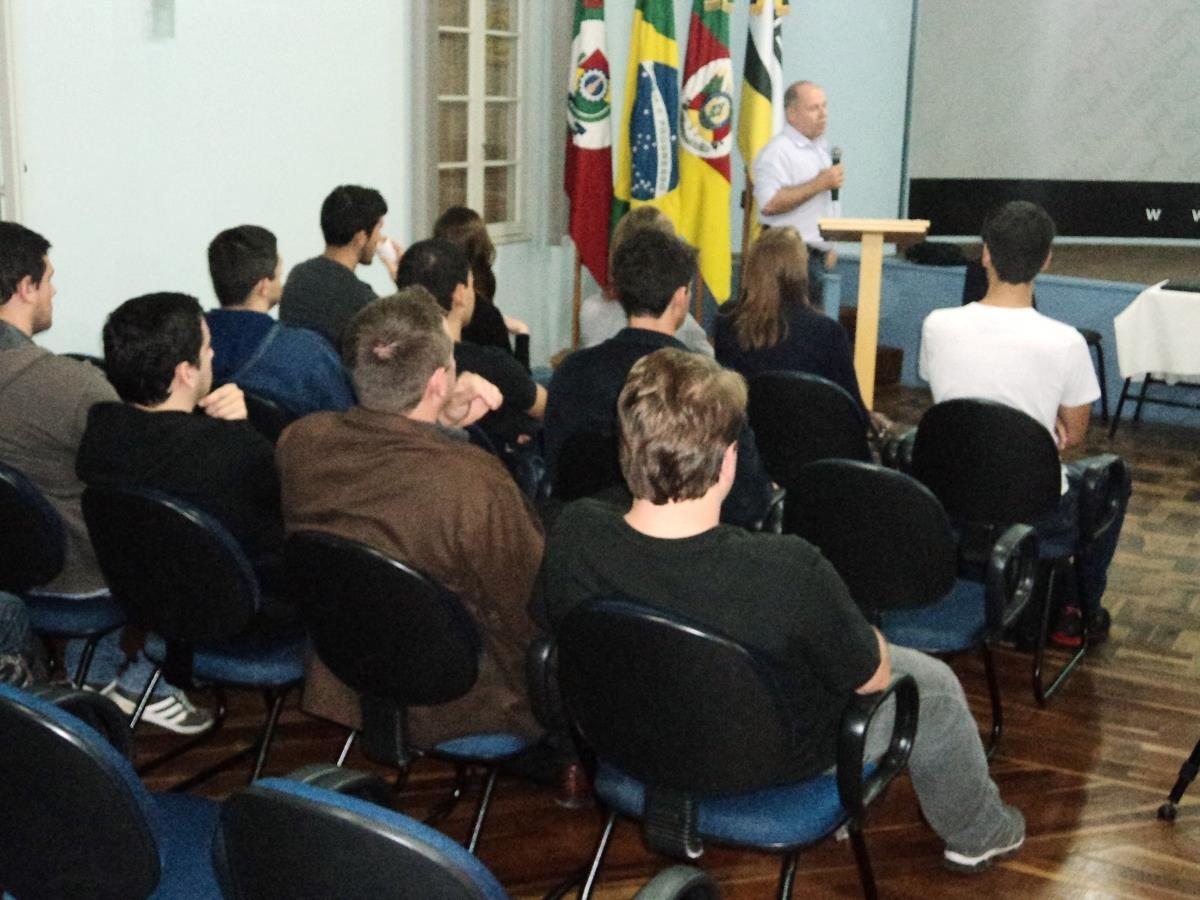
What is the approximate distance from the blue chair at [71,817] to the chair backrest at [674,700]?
580 millimetres

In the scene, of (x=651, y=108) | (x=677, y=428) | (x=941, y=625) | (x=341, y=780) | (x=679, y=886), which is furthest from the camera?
(x=651, y=108)

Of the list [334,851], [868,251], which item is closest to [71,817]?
[334,851]

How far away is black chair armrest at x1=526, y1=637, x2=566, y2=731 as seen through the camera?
2195mm

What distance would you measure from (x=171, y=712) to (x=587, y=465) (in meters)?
1.14

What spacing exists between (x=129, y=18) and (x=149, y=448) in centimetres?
256

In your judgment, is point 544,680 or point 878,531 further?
point 878,531

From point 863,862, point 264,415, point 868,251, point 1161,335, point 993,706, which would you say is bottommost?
point 993,706

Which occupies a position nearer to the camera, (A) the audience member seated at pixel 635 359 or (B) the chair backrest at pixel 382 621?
(B) the chair backrest at pixel 382 621

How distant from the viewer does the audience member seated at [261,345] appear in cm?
338

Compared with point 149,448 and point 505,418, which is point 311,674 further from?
point 505,418

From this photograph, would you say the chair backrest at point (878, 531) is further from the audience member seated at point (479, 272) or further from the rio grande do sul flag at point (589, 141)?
the rio grande do sul flag at point (589, 141)

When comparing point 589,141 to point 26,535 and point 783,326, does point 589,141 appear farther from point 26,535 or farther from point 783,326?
point 26,535

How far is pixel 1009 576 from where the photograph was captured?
292 cm

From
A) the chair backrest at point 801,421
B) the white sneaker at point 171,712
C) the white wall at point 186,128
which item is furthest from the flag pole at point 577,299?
the white sneaker at point 171,712
